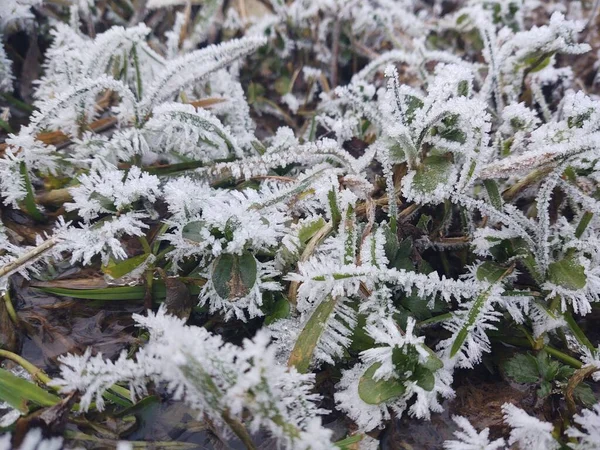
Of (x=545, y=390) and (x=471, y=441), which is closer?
(x=471, y=441)

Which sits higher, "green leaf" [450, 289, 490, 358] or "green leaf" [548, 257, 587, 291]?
"green leaf" [548, 257, 587, 291]

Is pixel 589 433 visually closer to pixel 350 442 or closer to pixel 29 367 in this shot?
pixel 350 442

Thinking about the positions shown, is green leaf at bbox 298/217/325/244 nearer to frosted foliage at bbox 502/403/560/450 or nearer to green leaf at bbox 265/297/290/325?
green leaf at bbox 265/297/290/325

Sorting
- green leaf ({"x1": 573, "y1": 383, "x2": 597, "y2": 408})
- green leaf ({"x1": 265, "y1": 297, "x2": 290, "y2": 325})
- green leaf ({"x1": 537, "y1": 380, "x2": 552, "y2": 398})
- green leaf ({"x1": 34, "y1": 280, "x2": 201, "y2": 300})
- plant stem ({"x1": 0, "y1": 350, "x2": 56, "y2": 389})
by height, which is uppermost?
green leaf ({"x1": 573, "y1": 383, "x2": 597, "y2": 408})

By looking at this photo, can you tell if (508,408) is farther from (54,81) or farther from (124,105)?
(54,81)

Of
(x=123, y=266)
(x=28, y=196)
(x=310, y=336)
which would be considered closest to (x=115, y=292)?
(x=123, y=266)

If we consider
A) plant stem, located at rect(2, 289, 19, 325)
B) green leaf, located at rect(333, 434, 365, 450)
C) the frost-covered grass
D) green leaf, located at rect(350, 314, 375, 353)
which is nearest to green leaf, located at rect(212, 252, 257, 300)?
the frost-covered grass

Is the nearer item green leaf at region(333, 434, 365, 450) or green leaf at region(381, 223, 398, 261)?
green leaf at region(333, 434, 365, 450)
